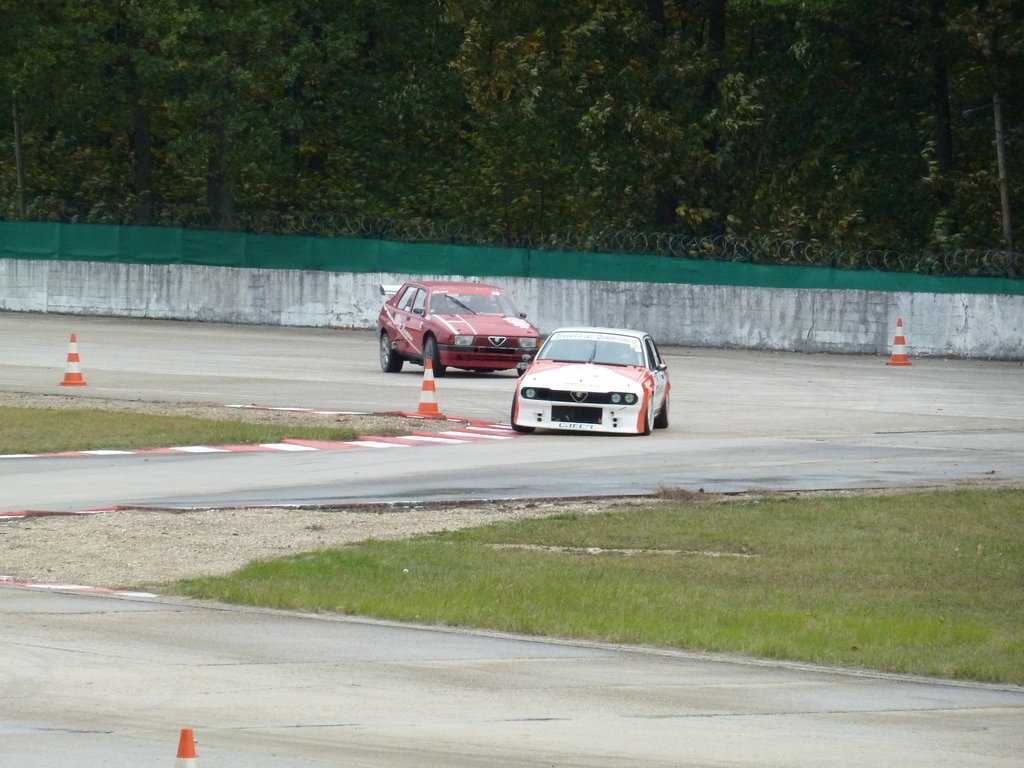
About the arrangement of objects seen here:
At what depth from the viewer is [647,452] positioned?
695 inches

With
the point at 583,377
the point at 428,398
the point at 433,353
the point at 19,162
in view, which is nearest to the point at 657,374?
the point at 583,377

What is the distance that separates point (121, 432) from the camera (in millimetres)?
18453

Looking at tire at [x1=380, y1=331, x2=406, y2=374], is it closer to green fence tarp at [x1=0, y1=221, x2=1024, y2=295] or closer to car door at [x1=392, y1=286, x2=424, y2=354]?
car door at [x1=392, y1=286, x2=424, y2=354]

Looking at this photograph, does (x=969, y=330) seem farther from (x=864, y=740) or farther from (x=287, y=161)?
(x=864, y=740)

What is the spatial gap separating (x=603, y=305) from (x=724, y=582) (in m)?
27.8

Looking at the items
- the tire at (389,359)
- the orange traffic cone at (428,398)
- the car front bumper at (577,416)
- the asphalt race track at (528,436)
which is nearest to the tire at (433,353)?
the asphalt race track at (528,436)

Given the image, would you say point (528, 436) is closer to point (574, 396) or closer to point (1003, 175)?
point (574, 396)

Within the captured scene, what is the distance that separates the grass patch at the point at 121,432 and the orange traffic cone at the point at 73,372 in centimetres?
396

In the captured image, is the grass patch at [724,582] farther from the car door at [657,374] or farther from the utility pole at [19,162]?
the utility pole at [19,162]

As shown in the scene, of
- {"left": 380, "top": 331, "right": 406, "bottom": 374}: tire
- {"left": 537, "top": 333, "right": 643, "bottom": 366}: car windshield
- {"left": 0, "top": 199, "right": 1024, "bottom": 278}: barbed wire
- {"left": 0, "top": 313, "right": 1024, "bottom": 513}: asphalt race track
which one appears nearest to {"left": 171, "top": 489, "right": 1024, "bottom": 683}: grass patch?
{"left": 0, "top": 313, "right": 1024, "bottom": 513}: asphalt race track

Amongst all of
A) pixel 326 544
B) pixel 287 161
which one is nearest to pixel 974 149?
pixel 287 161

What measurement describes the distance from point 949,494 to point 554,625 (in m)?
6.50

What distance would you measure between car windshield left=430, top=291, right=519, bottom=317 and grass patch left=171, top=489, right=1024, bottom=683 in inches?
547

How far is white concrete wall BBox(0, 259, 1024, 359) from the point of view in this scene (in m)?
34.2
